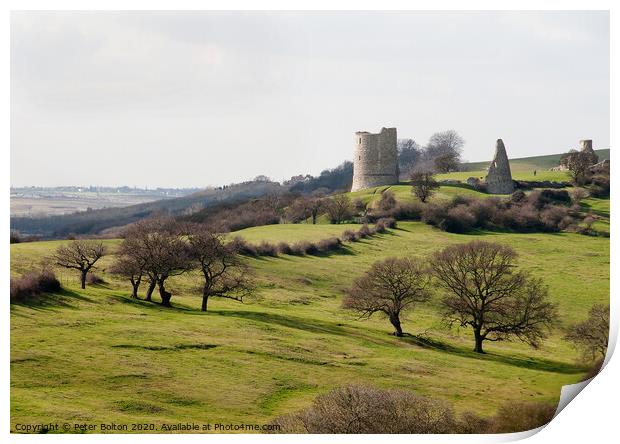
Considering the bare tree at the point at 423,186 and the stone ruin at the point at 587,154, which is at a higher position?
the stone ruin at the point at 587,154

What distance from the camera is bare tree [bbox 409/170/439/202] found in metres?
57.2

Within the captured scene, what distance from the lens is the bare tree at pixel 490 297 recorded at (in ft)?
106

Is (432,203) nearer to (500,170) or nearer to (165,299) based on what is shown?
(500,170)

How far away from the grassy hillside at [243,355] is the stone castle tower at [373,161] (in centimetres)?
2804

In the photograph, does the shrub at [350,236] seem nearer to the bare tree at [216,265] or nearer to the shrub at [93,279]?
the bare tree at [216,265]

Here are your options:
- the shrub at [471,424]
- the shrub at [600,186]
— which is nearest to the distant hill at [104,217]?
the shrub at [471,424]

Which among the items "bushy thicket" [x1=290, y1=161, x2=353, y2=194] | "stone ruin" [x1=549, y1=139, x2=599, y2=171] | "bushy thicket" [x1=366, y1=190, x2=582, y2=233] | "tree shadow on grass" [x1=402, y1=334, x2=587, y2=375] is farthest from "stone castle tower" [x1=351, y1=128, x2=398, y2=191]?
"tree shadow on grass" [x1=402, y1=334, x2=587, y2=375]

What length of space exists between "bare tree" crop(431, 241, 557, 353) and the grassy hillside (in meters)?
0.80

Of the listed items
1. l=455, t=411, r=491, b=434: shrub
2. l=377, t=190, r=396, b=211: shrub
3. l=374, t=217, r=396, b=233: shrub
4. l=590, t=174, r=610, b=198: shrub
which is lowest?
l=455, t=411, r=491, b=434: shrub

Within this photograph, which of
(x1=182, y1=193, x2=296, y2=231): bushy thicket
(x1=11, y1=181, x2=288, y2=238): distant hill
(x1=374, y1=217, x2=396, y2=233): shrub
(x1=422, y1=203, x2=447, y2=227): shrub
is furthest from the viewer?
(x1=422, y1=203, x2=447, y2=227): shrub

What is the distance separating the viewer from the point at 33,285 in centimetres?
2781

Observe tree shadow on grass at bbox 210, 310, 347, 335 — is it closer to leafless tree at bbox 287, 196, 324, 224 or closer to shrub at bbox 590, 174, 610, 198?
leafless tree at bbox 287, 196, 324, 224

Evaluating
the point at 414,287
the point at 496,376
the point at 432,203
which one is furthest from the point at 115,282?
the point at 432,203

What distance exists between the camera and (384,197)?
56.8 metres
